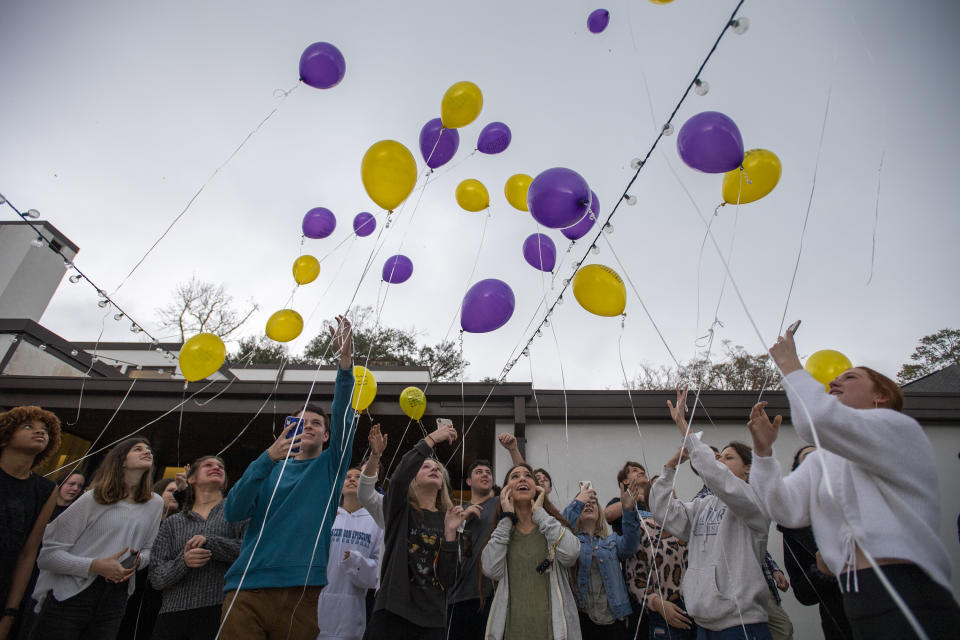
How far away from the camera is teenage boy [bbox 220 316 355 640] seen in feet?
5.97

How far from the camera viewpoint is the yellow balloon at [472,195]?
12.7ft

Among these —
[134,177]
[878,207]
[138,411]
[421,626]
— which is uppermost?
[134,177]

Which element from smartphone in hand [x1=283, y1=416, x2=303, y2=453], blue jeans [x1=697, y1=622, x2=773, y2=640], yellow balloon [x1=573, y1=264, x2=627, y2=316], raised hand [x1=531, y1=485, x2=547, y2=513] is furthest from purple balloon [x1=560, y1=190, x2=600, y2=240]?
blue jeans [x1=697, y1=622, x2=773, y2=640]

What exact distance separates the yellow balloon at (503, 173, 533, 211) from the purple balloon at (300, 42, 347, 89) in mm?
1458

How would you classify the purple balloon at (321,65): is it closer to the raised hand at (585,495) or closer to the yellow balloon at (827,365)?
the raised hand at (585,495)

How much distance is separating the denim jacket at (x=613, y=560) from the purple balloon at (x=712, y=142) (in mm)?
1995

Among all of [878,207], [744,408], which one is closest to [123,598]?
[878,207]

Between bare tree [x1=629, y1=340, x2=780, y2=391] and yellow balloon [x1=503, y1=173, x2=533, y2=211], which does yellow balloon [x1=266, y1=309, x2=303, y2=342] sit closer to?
yellow balloon [x1=503, y1=173, x2=533, y2=211]

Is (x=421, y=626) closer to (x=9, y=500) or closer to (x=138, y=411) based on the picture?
(x=9, y=500)

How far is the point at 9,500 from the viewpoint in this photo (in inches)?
84.2

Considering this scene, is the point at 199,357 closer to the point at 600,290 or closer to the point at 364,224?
the point at 364,224

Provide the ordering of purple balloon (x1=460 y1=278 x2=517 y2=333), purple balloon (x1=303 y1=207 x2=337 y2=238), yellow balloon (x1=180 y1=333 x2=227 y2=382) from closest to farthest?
purple balloon (x1=460 y1=278 x2=517 y2=333), yellow balloon (x1=180 y1=333 x2=227 y2=382), purple balloon (x1=303 y1=207 x2=337 y2=238)

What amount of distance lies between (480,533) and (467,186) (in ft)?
8.61

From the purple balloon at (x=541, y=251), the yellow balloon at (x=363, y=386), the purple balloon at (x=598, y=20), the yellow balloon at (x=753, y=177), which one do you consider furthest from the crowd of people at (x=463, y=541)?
the purple balloon at (x=598, y=20)
